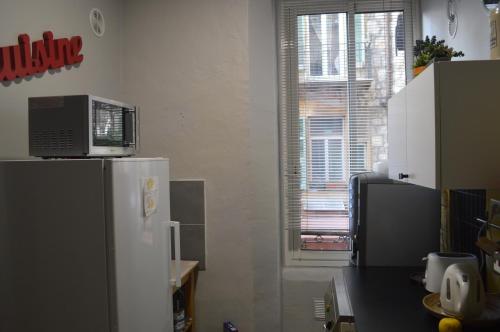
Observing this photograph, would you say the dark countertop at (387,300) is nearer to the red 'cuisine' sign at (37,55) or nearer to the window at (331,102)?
the window at (331,102)

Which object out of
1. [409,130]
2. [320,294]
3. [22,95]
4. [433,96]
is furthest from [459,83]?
[320,294]

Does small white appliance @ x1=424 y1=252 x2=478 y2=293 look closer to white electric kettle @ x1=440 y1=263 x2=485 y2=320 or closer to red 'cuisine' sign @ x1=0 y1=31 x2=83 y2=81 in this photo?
white electric kettle @ x1=440 y1=263 x2=485 y2=320

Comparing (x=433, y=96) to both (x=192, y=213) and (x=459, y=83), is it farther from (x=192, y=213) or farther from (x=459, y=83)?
(x=192, y=213)

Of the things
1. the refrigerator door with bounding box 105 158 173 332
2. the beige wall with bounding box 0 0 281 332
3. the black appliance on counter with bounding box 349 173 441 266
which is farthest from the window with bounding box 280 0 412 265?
the refrigerator door with bounding box 105 158 173 332

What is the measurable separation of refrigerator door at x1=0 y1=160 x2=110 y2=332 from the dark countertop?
1005mm

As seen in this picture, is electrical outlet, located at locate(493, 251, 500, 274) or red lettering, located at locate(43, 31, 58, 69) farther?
red lettering, located at locate(43, 31, 58, 69)

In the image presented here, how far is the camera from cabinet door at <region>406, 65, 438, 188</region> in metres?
1.43

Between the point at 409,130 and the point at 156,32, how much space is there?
1.87m

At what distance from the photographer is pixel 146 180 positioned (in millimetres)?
1849

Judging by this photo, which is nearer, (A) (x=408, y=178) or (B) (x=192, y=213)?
(A) (x=408, y=178)

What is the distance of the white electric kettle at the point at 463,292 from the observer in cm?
145

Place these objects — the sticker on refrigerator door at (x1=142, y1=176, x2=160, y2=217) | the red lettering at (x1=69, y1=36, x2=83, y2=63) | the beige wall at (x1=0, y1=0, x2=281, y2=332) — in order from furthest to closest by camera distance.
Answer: the beige wall at (x1=0, y1=0, x2=281, y2=332) < the red lettering at (x1=69, y1=36, x2=83, y2=63) < the sticker on refrigerator door at (x1=142, y1=176, x2=160, y2=217)

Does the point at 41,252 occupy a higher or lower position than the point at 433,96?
lower

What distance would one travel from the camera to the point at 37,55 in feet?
6.67
